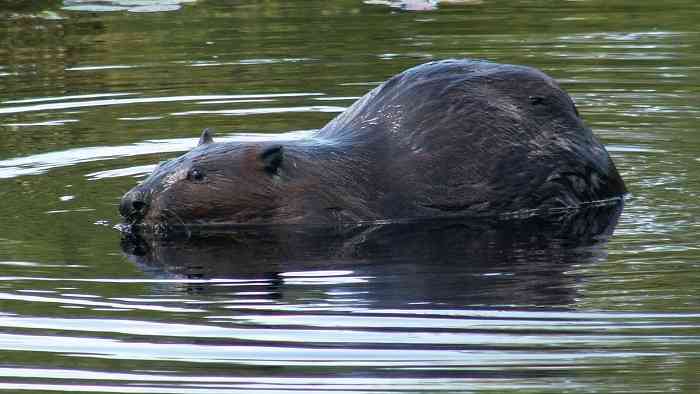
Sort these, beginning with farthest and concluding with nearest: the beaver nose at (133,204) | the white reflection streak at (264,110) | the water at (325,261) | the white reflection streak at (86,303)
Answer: the white reflection streak at (264,110) < the beaver nose at (133,204) < the white reflection streak at (86,303) < the water at (325,261)

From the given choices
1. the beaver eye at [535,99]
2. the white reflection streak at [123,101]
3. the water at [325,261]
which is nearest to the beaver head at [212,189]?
the water at [325,261]

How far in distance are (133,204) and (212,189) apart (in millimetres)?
428

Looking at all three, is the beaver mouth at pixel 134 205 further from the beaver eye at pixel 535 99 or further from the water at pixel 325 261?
the beaver eye at pixel 535 99

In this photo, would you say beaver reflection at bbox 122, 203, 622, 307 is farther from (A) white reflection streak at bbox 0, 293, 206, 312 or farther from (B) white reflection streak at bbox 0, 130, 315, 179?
(B) white reflection streak at bbox 0, 130, 315, 179

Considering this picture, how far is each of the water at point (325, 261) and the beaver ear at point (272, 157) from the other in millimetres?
Answer: 413

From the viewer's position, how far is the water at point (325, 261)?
17.5ft

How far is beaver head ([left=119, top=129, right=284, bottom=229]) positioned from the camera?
318 inches

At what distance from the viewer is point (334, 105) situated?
11422mm

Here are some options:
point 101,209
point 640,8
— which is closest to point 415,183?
point 101,209

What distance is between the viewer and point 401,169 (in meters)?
8.10

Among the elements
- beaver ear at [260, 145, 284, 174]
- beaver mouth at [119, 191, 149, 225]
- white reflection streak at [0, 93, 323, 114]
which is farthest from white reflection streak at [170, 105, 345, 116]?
beaver mouth at [119, 191, 149, 225]

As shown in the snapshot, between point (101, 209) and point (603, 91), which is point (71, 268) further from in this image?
point (603, 91)

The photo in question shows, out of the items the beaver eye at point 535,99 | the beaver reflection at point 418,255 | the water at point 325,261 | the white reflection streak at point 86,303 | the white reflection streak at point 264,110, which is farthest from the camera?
the white reflection streak at point 264,110

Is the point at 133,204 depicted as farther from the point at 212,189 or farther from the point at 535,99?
the point at 535,99
